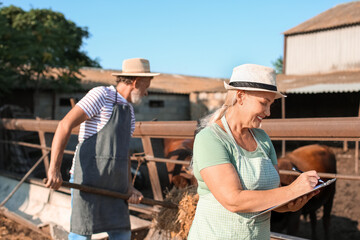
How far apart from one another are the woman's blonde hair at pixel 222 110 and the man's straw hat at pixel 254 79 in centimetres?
7

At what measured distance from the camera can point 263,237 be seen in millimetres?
1696

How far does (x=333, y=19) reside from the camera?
63.6ft

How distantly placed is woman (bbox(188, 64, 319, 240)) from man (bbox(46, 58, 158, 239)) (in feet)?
3.53

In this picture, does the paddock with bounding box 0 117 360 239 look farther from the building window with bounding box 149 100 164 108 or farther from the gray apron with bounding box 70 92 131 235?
the building window with bounding box 149 100 164 108

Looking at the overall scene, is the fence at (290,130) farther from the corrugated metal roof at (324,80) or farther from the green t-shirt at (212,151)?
the corrugated metal roof at (324,80)

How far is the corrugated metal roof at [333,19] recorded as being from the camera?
1858cm

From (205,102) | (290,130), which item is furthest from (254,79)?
(205,102)

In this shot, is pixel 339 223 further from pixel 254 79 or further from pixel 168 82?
pixel 168 82

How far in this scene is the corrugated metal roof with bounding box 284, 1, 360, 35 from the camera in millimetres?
18578

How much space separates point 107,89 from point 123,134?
334 mm

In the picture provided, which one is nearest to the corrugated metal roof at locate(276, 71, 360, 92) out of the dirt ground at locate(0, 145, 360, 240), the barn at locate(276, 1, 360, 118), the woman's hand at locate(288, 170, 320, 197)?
the barn at locate(276, 1, 360, 118)

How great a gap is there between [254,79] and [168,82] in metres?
22.1

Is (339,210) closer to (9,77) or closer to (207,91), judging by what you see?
(9,77)

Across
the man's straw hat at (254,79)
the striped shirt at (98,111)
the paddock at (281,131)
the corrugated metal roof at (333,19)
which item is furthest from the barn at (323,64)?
the man's straw hat at (254,79)
